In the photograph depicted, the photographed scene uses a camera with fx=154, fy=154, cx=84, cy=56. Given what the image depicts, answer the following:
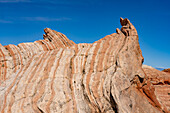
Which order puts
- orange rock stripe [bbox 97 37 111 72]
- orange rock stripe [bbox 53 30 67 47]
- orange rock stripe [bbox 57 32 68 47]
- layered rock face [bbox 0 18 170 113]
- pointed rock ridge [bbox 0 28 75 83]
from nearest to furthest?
layered rock face [bbox 0 18 170 113]
orange rock stripe [bbox 97 37 111 72]
pointed rock ridge [bbox 0 28 75 83]
orange rock stripe [bbox 53 30 67 47]
orange rock stripe [bbox 57 32 68 47]

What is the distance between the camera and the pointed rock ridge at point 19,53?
26.3 metres

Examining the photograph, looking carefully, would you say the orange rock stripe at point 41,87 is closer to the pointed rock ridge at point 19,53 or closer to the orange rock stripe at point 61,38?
the pointed rock ridge at point 19,53

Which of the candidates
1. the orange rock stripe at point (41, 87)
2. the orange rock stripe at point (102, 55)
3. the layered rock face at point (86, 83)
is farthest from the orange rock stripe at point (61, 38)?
the orange rock stripe at point (41, 87)

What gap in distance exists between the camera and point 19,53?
29.4m

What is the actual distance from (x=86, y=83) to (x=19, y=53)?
675 inches

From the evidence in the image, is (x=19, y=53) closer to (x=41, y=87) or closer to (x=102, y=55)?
(x=41, y=87)

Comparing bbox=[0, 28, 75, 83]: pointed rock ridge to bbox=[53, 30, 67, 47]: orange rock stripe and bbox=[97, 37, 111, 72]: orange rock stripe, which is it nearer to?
bbox=[53, 30, 67, 47]: orange rock stripe

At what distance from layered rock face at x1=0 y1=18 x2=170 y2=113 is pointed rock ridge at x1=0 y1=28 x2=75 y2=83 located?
749 mm

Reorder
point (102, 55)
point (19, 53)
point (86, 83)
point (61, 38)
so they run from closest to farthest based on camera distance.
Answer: point (86, 83)
point (102, 55)
point (19, 53)
point (61, 38)

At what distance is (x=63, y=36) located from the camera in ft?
131

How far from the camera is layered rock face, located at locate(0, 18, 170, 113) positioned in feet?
54.5

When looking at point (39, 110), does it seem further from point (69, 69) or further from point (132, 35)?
point (132, 35)

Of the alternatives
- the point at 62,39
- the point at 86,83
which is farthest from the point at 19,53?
the point at 86,83

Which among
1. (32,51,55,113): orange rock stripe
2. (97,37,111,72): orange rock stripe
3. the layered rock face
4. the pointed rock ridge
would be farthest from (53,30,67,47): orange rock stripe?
(32,51,55,113): orange rock stripe
